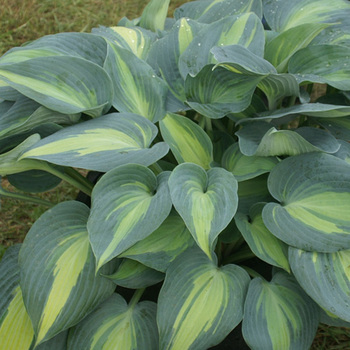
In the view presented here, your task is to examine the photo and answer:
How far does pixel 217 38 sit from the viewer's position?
1.01 metres

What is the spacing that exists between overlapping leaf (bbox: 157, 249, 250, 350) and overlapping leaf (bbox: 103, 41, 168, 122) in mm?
325

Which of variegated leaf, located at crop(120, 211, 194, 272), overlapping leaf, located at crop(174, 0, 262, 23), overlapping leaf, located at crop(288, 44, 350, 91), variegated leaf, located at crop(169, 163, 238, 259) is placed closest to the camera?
variegated leaf, located at crop(169, 163, 238, 259)

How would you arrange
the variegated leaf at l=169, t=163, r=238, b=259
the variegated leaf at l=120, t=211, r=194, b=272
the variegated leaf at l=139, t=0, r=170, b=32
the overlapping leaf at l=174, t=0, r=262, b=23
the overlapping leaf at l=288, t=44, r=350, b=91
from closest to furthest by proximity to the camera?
the variegated leaf at l=169, t=163, r=238, b=259 → the variegated leaf at l=120, t=211, r=194, b=272 → the overlapping leaf at l=288, t=44, r=350, b=91 → the overlapping leaf at l=174, t=0, r=262, b=23 → the variegated leaf at l=139, t=0, r=170, b=32

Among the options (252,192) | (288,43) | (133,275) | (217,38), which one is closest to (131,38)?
(217,38)

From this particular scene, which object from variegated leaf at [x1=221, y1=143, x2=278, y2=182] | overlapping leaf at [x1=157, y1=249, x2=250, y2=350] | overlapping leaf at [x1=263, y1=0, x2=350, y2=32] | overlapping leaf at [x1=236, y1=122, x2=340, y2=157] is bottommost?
overlapping leaf at [x1=157, y1=249, x2=250, y2=350]

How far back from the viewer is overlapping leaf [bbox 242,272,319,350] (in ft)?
2.72

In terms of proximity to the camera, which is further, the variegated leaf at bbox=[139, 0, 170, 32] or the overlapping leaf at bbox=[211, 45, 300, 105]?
the variegated leaf at bbox=[139, 0, 170, 32]

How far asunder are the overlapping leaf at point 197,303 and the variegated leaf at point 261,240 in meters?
0.06

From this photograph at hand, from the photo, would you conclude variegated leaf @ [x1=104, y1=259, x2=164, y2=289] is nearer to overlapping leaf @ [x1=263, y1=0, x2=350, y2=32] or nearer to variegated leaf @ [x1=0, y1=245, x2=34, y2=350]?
variegated leaf @ [x1=0, y1=245, x2=34, y2=350]

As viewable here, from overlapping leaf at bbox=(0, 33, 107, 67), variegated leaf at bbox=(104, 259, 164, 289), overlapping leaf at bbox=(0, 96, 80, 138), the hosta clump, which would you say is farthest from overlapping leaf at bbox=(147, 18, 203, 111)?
variegated leaf at bbox=(104, 259, 164, 289)

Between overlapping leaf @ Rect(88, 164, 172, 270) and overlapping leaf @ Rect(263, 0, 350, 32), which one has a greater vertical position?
overlapping leaf @ Rect(263, 0, 350, 32)

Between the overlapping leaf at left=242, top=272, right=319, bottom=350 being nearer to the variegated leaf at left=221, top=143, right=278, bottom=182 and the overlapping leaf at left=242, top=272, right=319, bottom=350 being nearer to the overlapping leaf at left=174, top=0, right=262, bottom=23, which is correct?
the variegated leaf at left=221, top=143, right=278, bottom=182

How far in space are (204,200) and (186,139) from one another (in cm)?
20

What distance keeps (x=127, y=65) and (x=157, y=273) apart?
0.43m
